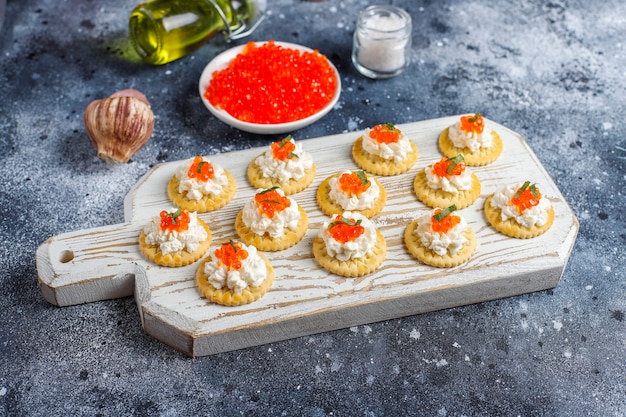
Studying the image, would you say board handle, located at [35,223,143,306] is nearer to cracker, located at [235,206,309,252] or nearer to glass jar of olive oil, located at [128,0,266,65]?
cracker, located at [235,206,309,252]

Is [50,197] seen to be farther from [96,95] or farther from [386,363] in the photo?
[386,363]

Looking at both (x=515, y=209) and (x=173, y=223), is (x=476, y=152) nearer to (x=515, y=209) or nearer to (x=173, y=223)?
(x=515, y=209)

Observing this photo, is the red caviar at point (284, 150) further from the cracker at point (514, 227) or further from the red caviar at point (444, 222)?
the cracker at point (514, 227)

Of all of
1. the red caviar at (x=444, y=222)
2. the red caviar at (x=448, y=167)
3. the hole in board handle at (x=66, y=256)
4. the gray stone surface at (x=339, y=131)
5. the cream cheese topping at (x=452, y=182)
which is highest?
the red caviar at (x=448, y=167)

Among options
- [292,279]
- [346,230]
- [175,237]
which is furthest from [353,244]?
[175,237]

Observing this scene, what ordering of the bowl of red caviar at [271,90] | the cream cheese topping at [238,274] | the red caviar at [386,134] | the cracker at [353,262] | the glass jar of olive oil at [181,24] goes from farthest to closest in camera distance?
the glass jar of olive oil at [181,24] < the bowl of red caviar at [271,90] < the red caviar at [386,134] < the cracker at [353,262] < the cream cheese topping at [238,274]

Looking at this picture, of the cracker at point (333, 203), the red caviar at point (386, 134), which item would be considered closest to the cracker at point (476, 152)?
the red caviar at point (386, 134)
